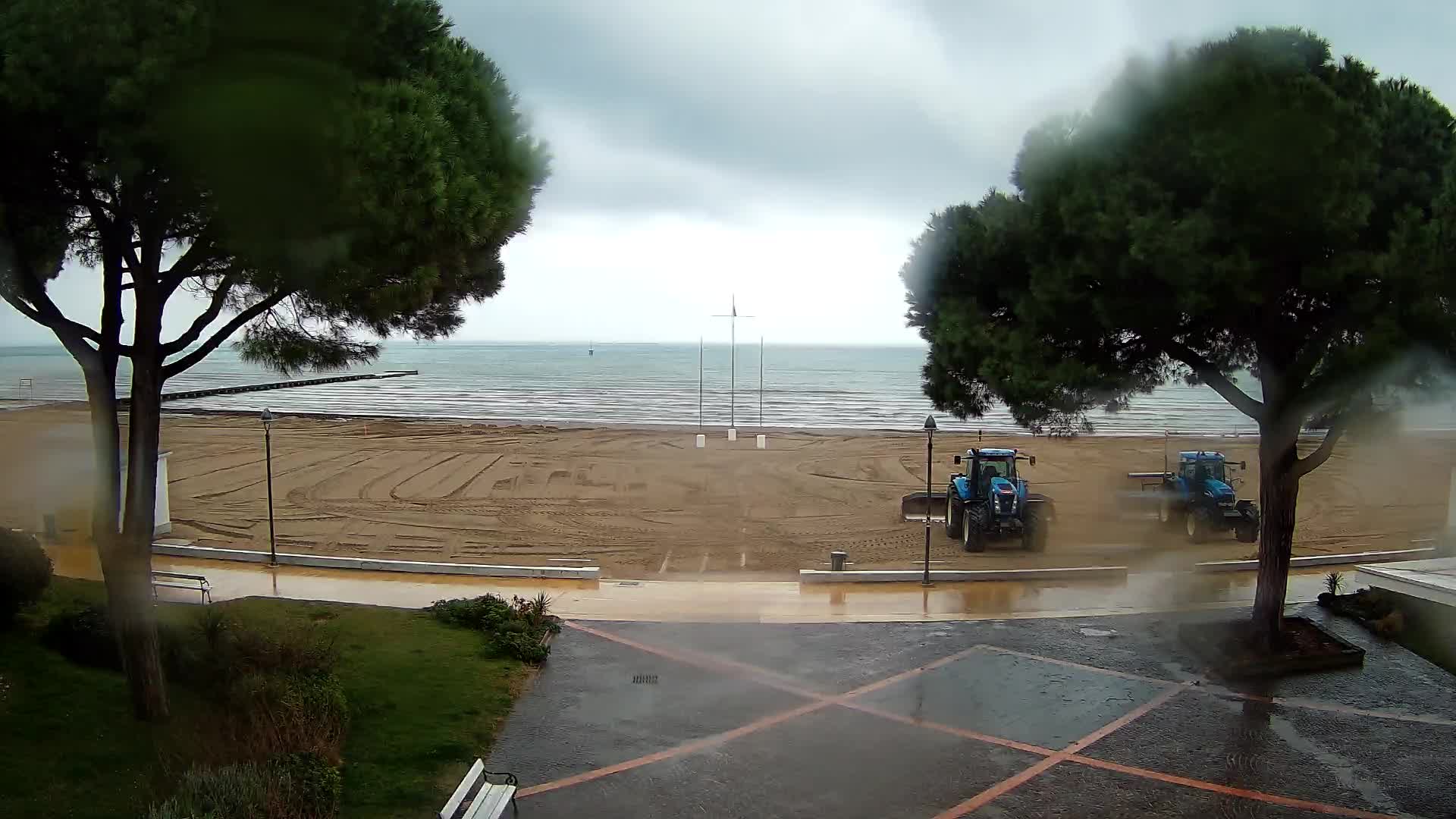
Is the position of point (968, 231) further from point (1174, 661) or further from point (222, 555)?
point (222, 555)

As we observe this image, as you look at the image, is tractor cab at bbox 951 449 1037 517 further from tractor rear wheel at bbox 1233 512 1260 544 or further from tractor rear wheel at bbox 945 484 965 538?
tractor rear wheel at bbox 1233 512 1260 544

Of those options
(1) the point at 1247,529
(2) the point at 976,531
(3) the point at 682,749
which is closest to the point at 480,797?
(3) the point at 682,749

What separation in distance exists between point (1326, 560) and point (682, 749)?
13.2 meters

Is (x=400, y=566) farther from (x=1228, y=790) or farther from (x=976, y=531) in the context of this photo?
(x=1228, y=790)

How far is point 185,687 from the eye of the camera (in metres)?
8.01

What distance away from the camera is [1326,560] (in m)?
15.5

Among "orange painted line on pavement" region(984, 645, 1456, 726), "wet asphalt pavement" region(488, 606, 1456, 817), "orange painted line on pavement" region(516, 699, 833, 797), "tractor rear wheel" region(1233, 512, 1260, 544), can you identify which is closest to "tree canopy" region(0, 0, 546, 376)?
"orange painted line on pavement" region(516, 699, 833, 797)

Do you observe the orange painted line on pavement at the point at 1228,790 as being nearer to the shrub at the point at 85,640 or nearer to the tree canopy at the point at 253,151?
the tree canopy at the point at 253,151

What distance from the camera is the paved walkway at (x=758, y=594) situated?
12.5 metres

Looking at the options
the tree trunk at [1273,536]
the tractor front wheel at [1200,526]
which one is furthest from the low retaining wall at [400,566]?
the tractor front wheel at [1200,526]

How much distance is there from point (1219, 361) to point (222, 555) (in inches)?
631

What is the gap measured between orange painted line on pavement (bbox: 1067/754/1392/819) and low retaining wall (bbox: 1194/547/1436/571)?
8.45 meters

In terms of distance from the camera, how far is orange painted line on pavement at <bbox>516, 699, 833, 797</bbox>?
730 cm

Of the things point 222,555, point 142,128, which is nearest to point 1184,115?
point 142,128
